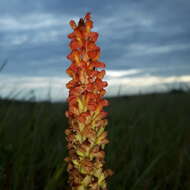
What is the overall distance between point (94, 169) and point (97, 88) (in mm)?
325

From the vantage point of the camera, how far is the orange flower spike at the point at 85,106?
1.12 m

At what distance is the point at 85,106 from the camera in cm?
114

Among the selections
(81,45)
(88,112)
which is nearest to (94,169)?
(88,112)

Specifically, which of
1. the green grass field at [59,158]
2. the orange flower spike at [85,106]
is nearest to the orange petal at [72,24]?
the orange flower spike at [85,106]

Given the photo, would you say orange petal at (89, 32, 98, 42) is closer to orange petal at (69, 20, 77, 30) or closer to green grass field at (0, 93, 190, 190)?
orange petal at (69, 20, 77, 30)

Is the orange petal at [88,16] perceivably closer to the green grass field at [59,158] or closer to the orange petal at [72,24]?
the orange petal at [72,24]

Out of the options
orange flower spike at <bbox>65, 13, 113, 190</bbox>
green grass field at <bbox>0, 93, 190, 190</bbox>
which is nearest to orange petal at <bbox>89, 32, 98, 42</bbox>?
orange flower spike at <bbox>65, 13, 113, 190</bbox>

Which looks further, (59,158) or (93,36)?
(59,158)

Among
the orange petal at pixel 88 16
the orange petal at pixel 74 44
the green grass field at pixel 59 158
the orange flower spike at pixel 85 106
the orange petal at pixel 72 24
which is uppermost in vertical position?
the orange petal at pixel 88 16

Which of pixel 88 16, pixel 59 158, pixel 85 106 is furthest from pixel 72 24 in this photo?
pixel 59 158

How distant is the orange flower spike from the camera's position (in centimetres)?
112

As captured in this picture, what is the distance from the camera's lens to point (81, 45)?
1.14 m

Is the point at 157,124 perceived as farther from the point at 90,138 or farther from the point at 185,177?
the point at 90,138

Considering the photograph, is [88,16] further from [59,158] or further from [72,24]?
[59,158]
